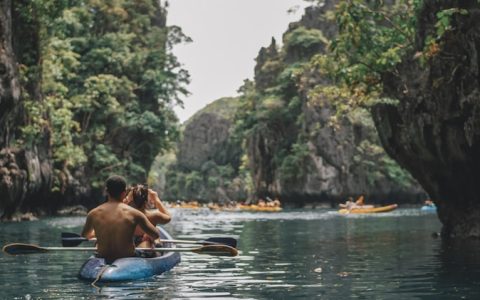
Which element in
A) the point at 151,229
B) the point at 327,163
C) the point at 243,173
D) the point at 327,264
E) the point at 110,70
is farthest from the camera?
the point at 243,173

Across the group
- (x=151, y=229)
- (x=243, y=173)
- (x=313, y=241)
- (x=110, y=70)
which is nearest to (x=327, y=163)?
(x=110, y=70)

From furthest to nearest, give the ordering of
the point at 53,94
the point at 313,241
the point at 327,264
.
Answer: the point at 53,94 < the point at 313,241 < the point at 327,264

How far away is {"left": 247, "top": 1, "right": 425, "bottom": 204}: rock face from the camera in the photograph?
2530 inches

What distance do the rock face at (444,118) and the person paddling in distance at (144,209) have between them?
8105mm

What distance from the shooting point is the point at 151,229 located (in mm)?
9586

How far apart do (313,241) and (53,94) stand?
2656 centimetres

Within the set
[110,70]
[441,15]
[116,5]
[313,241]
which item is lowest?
[313,241]

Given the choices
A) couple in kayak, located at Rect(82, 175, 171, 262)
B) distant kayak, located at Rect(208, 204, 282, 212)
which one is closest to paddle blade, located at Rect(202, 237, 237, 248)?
couple in kayak, located at Rect(82, 175, 171, 262)

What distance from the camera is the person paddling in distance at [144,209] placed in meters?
10.6

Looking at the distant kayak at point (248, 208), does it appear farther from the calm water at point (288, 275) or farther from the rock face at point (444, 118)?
the calm water at point (288, 275)

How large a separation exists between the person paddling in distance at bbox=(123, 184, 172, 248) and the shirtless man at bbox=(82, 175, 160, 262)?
999 millimetres

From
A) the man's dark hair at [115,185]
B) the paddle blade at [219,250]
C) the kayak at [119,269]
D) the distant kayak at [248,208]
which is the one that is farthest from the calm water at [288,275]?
the distant kayak at [248,208]

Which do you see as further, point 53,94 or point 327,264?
point 53,94

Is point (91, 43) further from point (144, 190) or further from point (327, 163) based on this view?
point (144, 190)
